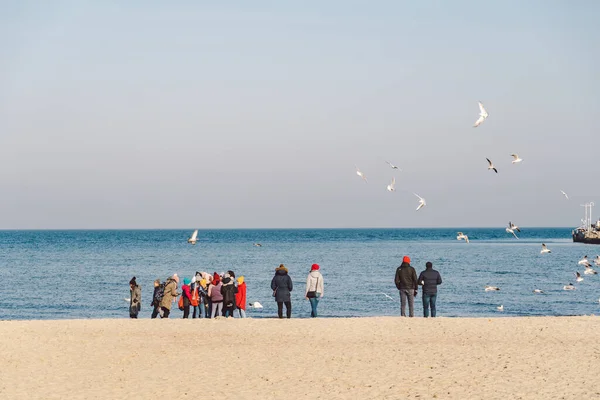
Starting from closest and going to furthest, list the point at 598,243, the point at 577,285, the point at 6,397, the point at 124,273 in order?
the point at 6,397 < the point at 577,285 < the point at 124,273 < the point at 598,243

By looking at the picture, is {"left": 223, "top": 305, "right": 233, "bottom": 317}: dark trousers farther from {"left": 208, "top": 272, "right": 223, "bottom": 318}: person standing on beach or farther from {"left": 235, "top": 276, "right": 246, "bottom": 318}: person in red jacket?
{"left": 235, "top": 276, "right": 246, "bottom": 318}: person in red jacket

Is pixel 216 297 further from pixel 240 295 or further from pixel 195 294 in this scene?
pixel 195 294

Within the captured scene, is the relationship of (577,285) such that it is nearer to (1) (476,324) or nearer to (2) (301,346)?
(1) (476,324)

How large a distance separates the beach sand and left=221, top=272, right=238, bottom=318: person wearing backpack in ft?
1.62

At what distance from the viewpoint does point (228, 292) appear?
25.6 meters

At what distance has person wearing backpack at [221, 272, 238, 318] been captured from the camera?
25438 millimetres

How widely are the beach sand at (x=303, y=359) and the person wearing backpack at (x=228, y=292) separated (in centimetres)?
49

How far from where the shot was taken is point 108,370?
57.2 ft

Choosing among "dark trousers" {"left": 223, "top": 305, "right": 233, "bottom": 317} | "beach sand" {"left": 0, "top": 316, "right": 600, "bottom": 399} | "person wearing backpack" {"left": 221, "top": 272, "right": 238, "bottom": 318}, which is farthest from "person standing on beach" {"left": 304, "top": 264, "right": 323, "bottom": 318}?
"dark trousers" {"left": 223, "top": 305, "right": 233, "bottom": 317}

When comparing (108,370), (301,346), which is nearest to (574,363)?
(301,346)

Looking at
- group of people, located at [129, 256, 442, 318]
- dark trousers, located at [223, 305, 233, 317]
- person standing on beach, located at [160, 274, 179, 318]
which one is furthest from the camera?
person standing on beach, located at [160, 274, 179, 318]

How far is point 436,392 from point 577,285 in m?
42.2

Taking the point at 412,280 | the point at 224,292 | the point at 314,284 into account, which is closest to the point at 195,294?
the point at 224,292

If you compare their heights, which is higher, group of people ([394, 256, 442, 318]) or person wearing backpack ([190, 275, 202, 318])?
group of people ([394, 256, 442, 318])
